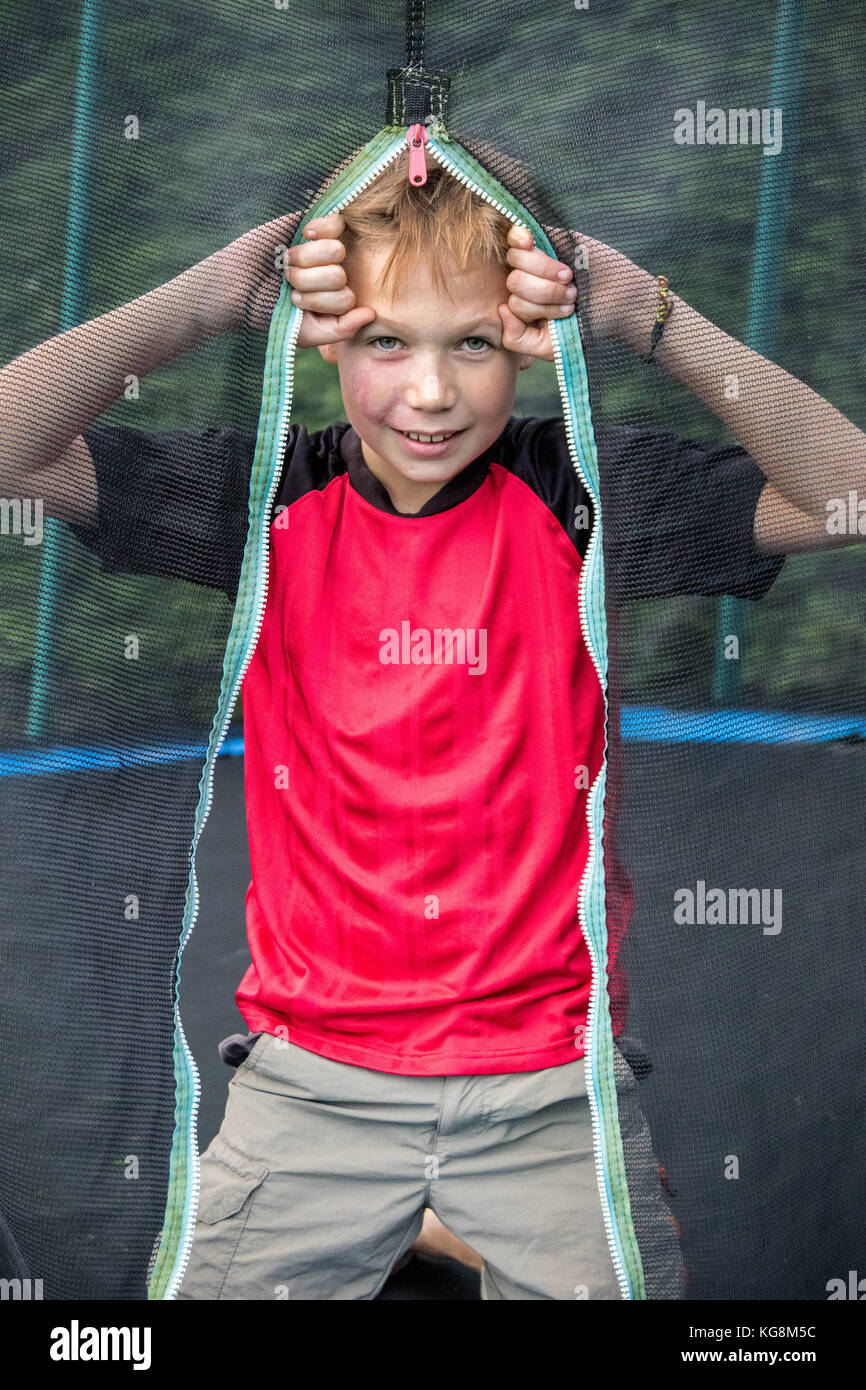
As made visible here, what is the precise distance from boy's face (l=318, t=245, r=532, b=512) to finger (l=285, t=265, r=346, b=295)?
6 cm

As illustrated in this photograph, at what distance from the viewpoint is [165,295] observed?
→ 1.09 meters

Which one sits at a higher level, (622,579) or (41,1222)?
(622,579)

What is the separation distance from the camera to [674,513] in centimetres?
110

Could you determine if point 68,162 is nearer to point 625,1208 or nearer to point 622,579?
point 622,579

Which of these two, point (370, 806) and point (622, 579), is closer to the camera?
point (622, 579)

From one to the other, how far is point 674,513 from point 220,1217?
0.76 meters

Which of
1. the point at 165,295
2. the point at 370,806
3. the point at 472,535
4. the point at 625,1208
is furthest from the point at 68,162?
the point at 625,1208

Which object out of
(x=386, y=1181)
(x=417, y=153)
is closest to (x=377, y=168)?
(x=417, y=153)

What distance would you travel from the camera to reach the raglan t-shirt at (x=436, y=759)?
4.48 feet

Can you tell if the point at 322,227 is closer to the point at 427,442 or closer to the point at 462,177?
the point at 462,177

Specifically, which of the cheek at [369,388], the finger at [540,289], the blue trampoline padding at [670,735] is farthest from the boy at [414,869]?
the blue trampoline padding at [670,735]

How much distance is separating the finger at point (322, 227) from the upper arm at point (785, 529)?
38 cm

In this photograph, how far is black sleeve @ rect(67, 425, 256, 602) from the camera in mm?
1121

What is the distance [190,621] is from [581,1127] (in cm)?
61
